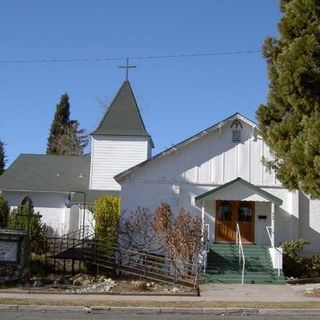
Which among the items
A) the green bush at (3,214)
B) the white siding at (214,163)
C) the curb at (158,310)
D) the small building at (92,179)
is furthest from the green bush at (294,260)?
the green bush at (3,214)

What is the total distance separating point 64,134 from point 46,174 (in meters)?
31.8

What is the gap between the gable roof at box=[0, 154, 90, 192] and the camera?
112 feet

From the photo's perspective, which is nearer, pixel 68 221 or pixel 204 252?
pixel 204 252

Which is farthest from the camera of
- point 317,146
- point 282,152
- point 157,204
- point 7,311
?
point 157,204

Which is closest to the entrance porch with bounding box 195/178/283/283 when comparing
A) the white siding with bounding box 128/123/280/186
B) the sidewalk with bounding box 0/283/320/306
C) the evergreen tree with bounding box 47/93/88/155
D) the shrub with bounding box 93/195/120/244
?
the white siding with bounding box 128/123/280/186

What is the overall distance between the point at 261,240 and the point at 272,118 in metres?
7.49

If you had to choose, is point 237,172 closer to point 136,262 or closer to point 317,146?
point 136,262

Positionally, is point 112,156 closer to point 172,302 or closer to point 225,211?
point 225,211

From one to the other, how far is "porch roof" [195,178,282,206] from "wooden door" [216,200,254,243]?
1.07 meters

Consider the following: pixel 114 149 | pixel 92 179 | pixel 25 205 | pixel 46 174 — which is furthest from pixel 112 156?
pixel 25 205

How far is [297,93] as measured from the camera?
59.6 ft

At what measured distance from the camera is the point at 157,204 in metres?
25.3

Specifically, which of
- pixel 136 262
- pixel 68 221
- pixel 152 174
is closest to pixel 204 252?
pixel 136 262

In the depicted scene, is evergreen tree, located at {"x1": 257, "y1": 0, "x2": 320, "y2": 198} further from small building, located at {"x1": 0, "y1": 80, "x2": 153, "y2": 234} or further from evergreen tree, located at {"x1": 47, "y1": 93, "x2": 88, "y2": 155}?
evergreen tree, located at {"x1": 47, "y1": 93, "x2": 88, "y2": 155}
